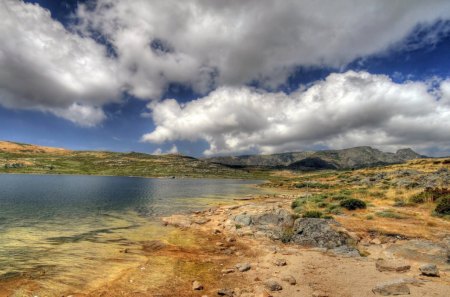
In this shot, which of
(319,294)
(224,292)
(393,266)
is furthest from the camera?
(393,266)

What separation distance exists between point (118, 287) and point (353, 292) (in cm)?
1293

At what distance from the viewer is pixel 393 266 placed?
17125 mm

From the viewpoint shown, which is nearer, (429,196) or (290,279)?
(290,279)

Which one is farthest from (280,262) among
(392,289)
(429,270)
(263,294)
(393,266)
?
(429,270)

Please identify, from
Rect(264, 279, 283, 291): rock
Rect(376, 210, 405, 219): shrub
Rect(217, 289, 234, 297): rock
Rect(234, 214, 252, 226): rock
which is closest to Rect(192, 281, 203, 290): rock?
Rect(217, 289, 234, 297): rock

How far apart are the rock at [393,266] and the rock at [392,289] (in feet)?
11.7

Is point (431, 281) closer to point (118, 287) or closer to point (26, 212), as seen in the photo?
point (118, 287)

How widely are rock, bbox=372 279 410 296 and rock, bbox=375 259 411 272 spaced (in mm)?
3559

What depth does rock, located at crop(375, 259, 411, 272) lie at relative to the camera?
1680 cm

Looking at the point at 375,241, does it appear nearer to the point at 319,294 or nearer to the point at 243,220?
the point at 319,294

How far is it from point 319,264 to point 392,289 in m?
6.39

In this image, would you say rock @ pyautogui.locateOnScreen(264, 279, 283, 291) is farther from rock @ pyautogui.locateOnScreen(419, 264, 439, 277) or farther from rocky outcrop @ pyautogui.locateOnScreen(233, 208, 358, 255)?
rocky outcrop @ pyautogui.locateOnScreen(233, 208, 358, 255)

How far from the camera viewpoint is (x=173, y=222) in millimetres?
36969

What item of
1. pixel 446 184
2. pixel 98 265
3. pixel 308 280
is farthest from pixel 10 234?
pixel 446 184
